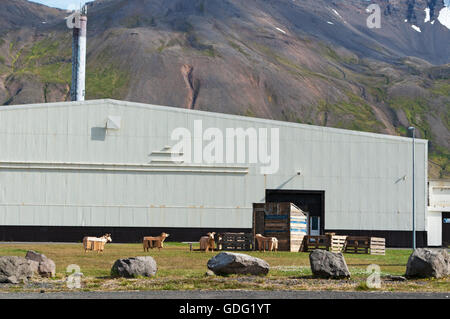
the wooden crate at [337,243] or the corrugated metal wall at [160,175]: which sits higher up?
the corrugated metal wall at [160,175]

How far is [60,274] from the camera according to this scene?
2403 cm

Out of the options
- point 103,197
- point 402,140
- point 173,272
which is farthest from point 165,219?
point 173,272

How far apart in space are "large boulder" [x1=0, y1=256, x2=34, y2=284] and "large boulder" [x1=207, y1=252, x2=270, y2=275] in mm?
5974

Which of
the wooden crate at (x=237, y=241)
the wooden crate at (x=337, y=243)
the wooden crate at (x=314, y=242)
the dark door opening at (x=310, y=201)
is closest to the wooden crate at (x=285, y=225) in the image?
the wooden crate at (x=314, y=242)

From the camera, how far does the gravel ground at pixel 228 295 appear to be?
17.9 m

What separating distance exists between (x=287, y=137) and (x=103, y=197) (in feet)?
51.0

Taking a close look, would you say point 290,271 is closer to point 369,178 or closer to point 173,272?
point 173,272

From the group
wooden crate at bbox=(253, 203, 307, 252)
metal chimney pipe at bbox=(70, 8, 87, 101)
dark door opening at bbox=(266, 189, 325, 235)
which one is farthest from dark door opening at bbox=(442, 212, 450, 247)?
metal chimney pipe at bbox=(70, 8, 87, 101)

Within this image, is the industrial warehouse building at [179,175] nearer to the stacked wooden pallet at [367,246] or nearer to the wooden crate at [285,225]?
A: the stacked wooden pallet at [367,246]

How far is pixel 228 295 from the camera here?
722 inches

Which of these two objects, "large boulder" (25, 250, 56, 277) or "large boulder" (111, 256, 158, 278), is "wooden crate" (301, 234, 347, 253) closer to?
"large boulder" (111, 256, 158, 278)

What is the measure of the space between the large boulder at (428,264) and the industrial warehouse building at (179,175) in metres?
32.5

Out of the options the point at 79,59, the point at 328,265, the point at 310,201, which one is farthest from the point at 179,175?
the point at 79,59

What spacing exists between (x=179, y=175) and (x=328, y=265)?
33364 mm
